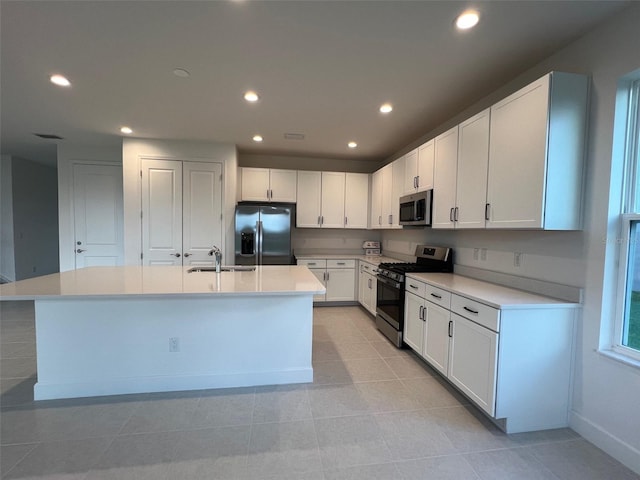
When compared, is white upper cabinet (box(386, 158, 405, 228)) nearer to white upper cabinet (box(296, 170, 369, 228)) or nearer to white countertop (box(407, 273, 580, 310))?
white upper cabinet (box(296, 170, 369, 228))

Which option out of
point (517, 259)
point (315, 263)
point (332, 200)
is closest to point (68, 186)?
point (315, 263)

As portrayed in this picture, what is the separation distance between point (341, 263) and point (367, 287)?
64 centimetres

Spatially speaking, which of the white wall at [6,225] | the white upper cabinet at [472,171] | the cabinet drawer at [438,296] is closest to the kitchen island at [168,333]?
the cabinet drawer at [438,296]

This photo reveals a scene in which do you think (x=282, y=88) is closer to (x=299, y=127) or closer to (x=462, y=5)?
(x=299, y=127)

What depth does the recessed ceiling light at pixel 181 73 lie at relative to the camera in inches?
94.3

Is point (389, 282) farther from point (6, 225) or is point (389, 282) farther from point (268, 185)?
point (6, 225)

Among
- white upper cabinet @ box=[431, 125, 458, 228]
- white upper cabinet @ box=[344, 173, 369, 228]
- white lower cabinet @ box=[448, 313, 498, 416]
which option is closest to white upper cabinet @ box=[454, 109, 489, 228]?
white upper cabinet @ box=[431, 125, 458, 228]

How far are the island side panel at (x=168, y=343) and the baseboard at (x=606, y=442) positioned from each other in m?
1.92

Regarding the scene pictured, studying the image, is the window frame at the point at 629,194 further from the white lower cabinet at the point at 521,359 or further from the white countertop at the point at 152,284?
the white countertop at the point at 152,284

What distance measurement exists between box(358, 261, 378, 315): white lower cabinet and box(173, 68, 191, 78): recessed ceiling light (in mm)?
3207

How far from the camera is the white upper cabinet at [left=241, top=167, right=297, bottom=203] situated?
4797 mm

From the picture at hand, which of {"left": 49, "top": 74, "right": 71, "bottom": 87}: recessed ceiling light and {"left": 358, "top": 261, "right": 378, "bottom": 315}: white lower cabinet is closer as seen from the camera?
{"left": 49, "top": 74, "right": 71, "bottom": 87}: recessed ceiling light

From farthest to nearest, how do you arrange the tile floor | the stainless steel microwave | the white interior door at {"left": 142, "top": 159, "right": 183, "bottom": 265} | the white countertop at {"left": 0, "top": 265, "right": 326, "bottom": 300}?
the white interior door at {"left": 142, "top": 159, "right": 183, "bottom": 265}
the stainless steel microwave
the white countertop at {"left": 0, "top": 265, "right": 326, "bottom": 300}
the tile floor

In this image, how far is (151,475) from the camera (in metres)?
1.54
